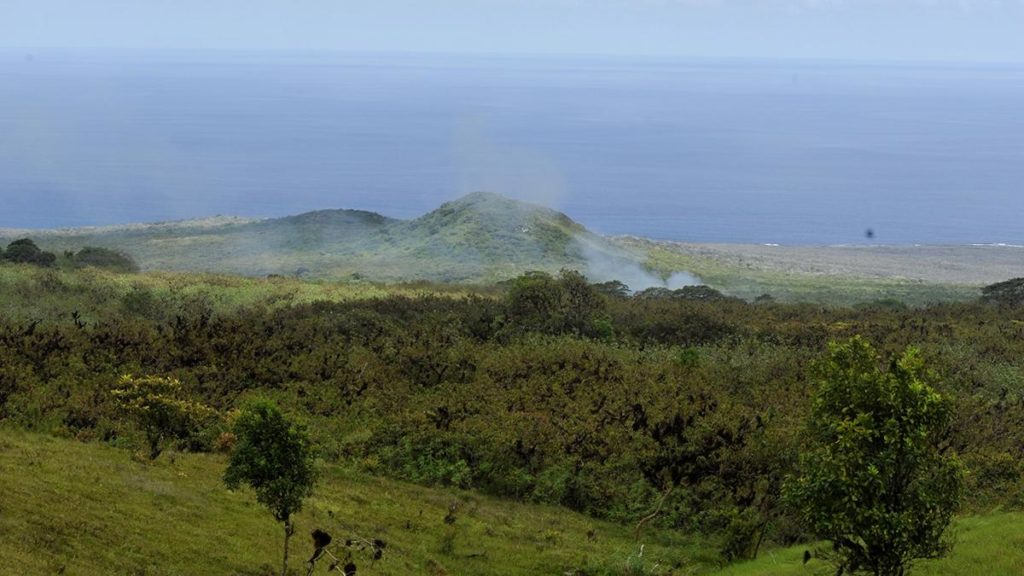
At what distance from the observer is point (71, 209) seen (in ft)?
620

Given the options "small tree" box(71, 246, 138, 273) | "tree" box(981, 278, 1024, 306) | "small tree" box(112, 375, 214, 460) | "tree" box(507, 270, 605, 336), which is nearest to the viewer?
"small tree" box(112, 375, 214, 460)

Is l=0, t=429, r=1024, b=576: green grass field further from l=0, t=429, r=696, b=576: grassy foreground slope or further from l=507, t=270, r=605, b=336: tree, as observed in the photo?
l=507, t=270, r=605, b=336: tree

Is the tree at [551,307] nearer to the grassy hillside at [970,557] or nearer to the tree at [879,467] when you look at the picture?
the grassy hillside at [970,557]

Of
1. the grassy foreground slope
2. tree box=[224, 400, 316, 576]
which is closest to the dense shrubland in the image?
the grassy foreground slope

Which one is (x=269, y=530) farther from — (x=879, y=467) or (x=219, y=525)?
(x=879, y=467)

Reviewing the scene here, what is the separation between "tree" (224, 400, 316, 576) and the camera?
75.7 ft

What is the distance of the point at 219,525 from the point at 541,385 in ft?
60.1

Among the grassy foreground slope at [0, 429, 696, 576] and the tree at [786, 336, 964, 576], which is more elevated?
the tree at [786, 336, 964, 576]

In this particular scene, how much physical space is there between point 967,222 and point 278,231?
118 metres

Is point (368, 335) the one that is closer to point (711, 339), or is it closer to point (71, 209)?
point (711, 339)

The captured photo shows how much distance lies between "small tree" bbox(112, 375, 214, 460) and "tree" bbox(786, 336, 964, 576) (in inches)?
794

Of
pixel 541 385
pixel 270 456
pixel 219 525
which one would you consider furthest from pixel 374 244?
pixel 270 456

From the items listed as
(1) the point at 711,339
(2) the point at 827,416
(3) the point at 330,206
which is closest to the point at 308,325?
(1) the point at 711,339

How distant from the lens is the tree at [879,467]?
1931 centimetres
